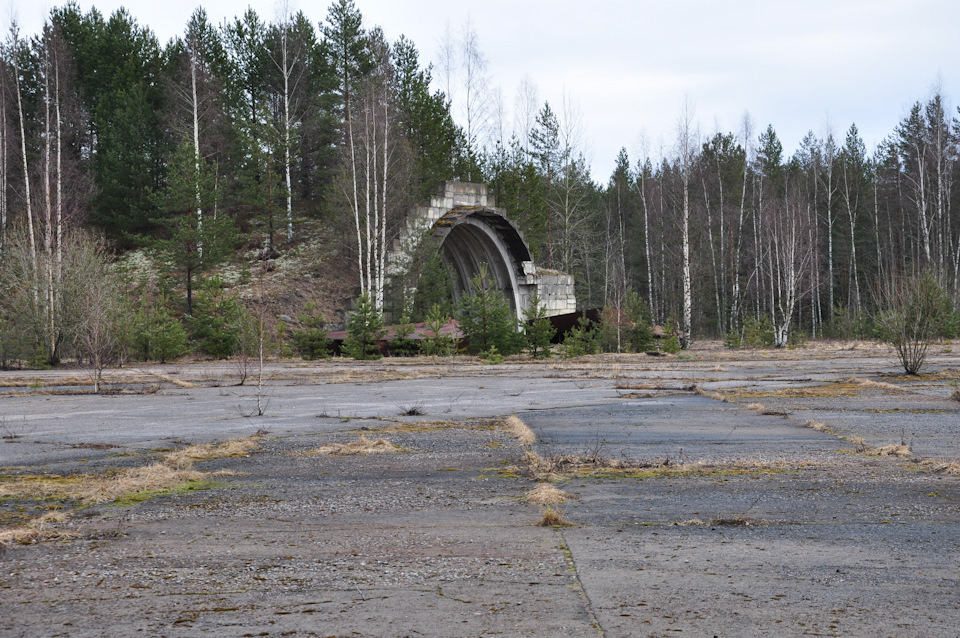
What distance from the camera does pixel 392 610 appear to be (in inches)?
111

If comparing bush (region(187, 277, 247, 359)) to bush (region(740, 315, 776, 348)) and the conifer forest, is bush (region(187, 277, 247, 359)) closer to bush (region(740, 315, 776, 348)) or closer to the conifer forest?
the conifer forest

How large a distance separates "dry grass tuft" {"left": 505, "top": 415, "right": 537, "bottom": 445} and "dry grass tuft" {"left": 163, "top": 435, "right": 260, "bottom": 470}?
2.37 metres

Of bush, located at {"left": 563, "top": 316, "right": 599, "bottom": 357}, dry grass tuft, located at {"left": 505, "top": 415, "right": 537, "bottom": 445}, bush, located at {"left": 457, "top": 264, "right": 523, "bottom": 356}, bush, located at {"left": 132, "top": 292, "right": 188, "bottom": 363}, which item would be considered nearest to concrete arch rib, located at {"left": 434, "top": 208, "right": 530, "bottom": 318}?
bush, located at {"left": 563, "top": 316, "right": 599, "bottom": 357}

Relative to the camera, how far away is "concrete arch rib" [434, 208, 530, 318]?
35.8 meters

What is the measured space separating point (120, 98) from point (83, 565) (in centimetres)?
3953

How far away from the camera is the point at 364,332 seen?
23.0 metres

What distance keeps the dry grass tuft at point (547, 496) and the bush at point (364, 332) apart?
18.3 metres

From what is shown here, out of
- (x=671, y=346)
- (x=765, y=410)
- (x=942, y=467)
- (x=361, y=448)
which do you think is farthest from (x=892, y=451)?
(x=671, y=346)

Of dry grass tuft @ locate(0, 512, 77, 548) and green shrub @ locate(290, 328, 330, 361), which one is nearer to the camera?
dry grass tuft @ locate(0, 512, 77, 548)

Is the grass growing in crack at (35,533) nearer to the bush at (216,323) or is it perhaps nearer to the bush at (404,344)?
the bush at (216,323)

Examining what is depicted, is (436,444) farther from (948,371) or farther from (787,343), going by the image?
(787,343)

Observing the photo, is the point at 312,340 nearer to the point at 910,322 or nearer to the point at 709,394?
the point at 709,394

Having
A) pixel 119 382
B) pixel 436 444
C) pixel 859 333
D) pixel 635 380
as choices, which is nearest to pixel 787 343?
pixel 859 333

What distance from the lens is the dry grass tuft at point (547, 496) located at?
4633 millimetres
